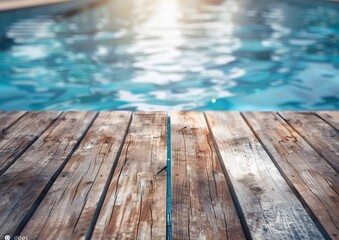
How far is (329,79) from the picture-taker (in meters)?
5.60

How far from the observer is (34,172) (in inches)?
67.2

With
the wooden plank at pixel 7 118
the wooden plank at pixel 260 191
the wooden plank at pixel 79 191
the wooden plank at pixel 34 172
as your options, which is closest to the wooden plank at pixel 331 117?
the wooden plank at pixel 260 191

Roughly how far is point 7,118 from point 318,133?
1928 millimetres

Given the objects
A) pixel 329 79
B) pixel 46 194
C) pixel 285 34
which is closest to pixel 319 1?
pixel 285 34

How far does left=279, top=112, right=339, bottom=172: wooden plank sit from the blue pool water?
7.21 feet

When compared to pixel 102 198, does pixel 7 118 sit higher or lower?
lower

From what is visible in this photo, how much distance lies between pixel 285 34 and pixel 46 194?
8.51m

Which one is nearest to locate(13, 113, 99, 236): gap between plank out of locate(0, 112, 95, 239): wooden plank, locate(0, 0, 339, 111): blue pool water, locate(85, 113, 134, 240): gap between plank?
locate(0, 112, 95, 239): wooden plank

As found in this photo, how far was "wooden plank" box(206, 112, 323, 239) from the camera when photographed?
132 cm

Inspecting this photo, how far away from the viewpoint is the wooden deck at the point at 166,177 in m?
1.33

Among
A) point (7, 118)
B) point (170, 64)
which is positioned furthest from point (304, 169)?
point (170, 64)

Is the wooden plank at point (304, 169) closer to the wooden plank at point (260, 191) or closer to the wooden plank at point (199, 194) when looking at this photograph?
the wooden plank at point (260, 191)

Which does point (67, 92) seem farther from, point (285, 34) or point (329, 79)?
point (285, 34)

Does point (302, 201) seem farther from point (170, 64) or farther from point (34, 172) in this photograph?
point (170, 64)
